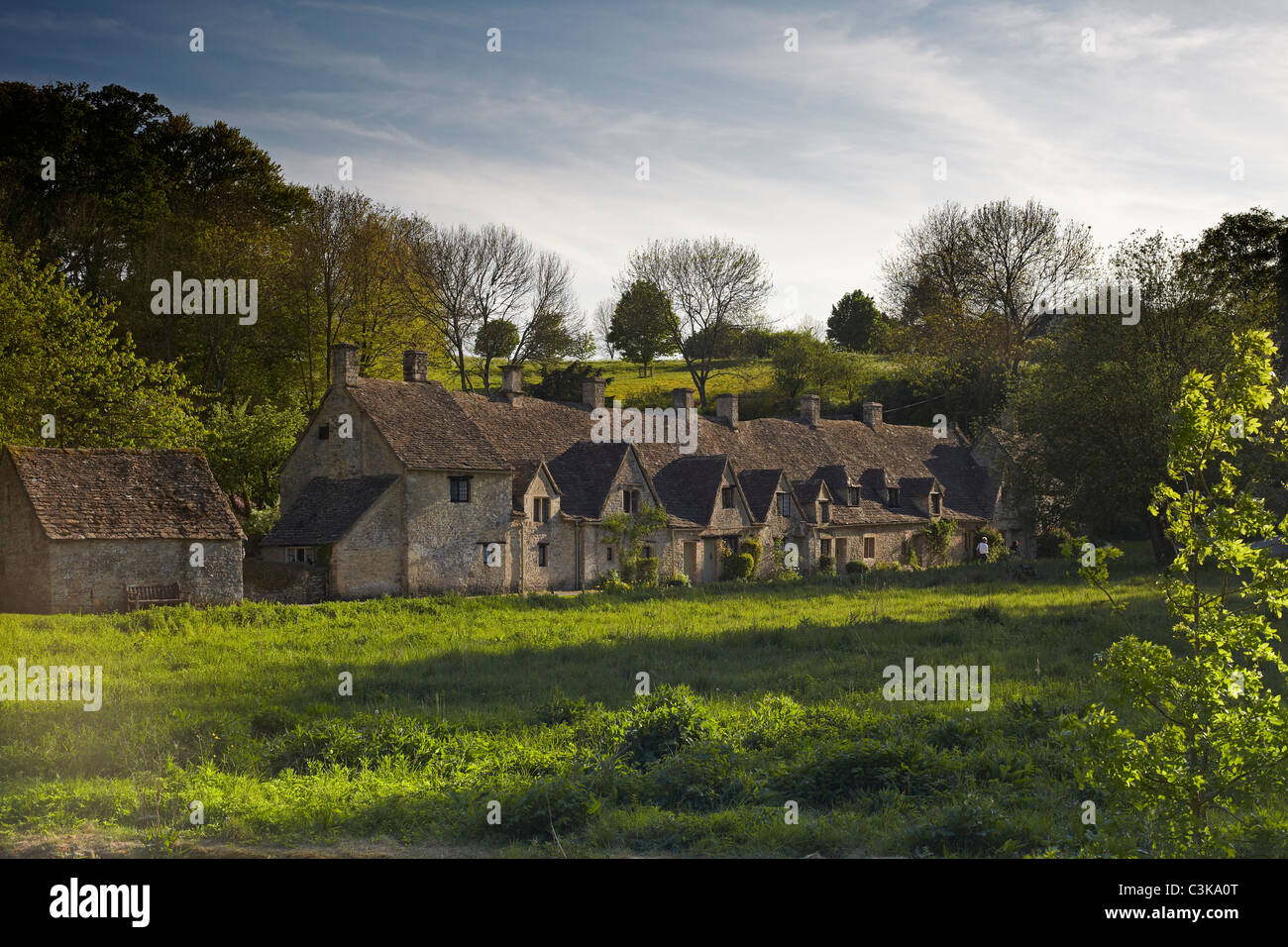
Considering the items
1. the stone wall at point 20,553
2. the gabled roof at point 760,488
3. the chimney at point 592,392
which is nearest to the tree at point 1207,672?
the stone wall at point 20,553

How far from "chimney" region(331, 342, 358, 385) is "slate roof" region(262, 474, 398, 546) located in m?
4.40

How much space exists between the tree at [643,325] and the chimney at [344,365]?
4043 centimetres

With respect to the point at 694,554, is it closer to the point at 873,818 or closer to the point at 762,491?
the point at 762,491

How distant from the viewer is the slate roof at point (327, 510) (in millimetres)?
41594

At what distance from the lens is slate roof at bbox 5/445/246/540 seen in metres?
35.0

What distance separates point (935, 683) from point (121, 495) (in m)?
28.8

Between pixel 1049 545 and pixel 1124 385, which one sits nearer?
pixel 1124 385

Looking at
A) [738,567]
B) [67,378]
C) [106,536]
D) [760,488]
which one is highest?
[67,378]

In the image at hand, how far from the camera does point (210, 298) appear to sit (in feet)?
181

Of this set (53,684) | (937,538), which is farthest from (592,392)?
(53,684)

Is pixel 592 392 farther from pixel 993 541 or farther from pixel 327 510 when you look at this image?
pixel 993 541

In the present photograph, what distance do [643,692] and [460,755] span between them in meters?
5.54

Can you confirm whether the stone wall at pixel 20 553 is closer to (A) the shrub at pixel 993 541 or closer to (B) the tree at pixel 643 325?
(A) the shrub at pixel 993 541
